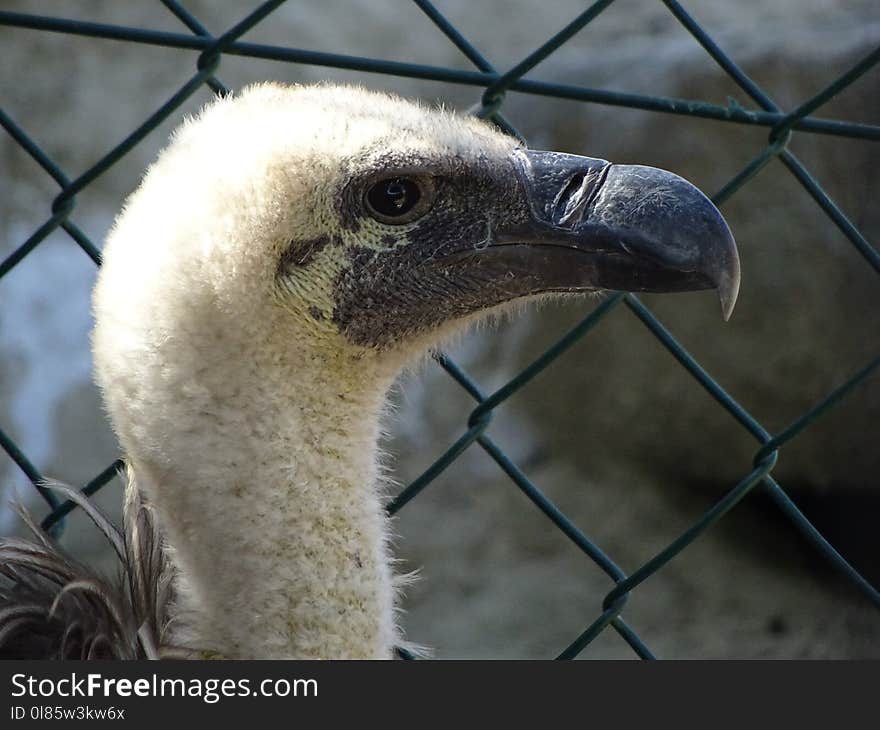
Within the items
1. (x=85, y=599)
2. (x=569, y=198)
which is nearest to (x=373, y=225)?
(x=569, y=198)

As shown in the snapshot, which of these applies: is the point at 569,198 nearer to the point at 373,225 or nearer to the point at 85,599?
the point at 373,225

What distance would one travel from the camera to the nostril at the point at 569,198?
1200 mm

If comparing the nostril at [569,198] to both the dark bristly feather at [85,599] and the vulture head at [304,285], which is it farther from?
the dark bristly feather at [85,599]

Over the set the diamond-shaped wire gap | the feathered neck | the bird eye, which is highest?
the diamond-shaped wire gap

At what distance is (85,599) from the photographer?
1.26 meters

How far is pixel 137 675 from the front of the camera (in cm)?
117

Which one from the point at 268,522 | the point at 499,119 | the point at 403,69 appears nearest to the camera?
the point at 268,522

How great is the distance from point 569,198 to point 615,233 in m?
0.07

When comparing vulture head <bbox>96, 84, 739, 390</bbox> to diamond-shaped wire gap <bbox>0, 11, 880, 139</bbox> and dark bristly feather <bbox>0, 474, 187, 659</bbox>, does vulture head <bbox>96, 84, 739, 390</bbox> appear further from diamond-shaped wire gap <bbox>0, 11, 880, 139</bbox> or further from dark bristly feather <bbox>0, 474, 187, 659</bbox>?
dark bristly feather <bbox>0, 474, 187, 659</bbox>

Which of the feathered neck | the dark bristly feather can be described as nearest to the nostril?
the feathered neck

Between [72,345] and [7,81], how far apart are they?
1015 mm

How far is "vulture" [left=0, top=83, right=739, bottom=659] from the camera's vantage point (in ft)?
3.77

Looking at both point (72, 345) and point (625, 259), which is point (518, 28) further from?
point (625, 259)

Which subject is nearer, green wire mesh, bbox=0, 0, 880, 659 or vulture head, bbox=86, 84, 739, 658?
vulture head, bbox=86, 84, 739, 658
